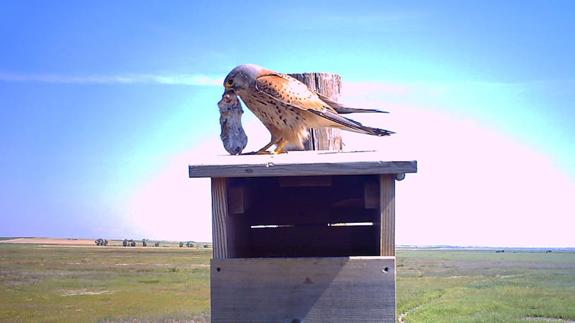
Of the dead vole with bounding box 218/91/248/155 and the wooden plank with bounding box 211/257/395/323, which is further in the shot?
the dead vole with bounding box 218/91/248/155

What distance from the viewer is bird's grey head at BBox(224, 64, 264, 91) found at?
377 centimetres

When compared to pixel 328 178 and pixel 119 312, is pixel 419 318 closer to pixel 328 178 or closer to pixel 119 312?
pixel 119 312

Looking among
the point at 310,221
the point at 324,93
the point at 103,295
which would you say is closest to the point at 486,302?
the point at 103,295

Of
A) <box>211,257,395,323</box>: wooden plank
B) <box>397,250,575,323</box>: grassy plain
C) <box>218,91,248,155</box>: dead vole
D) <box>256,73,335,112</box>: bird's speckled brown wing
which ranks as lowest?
<box>397,250,575,323</box>: grassy plain

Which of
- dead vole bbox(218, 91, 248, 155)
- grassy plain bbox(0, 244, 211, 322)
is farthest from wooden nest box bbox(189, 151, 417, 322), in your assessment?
grassy plain bbox(0, 244, 211, 322)

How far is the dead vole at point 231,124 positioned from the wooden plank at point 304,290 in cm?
82

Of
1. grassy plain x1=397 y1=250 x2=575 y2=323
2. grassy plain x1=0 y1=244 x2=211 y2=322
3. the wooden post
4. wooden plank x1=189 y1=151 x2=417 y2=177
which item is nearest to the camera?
wooden plank x1=189 y1=151 x2=417 y2=177

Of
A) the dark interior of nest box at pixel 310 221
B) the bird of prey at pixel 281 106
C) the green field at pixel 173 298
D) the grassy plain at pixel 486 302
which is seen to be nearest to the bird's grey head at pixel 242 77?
the bird of prey at pixel 281 106

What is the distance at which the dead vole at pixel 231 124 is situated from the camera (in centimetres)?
374

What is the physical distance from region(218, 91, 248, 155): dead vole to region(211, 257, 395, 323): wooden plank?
0.82m

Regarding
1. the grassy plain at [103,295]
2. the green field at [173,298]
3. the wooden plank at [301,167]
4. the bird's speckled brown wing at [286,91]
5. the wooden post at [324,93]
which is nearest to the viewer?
the wooden plank at [301,167]

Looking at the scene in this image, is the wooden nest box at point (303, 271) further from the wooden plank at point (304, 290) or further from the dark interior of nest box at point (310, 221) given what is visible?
the dark interior of nest box at point (310, 221)

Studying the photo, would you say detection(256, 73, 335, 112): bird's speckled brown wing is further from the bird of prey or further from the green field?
the green field

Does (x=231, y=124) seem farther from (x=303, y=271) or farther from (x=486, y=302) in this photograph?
(x=486, y=302)
